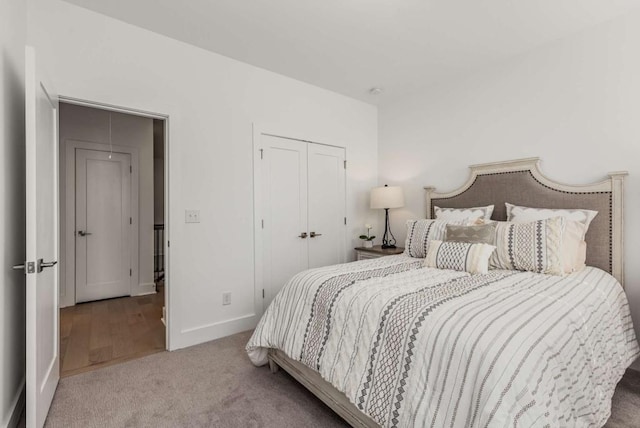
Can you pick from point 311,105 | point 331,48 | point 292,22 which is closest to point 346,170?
point 311,105

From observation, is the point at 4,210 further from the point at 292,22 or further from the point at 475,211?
the point at 475,211

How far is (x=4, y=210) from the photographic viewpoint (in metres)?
1.57

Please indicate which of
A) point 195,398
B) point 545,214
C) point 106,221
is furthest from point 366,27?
point 106,221

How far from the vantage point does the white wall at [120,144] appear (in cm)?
395

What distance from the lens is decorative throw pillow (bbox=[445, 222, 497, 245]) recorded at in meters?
2.36

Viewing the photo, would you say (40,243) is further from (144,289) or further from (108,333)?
(144,289)

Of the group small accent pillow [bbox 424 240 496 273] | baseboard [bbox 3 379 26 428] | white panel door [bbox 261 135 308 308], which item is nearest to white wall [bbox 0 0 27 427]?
baseboard [bbox 3 379 26 428]

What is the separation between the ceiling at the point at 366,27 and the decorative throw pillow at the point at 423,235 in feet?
5.10

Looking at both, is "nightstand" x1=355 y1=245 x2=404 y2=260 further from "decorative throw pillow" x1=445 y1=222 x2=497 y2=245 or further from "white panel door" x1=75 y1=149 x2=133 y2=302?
"white panel door" x1=75 y1=149 x2=133 y2=302

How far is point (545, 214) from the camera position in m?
2.48

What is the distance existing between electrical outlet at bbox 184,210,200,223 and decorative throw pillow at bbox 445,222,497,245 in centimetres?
214

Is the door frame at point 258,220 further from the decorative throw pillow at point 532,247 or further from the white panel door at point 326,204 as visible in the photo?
the decorative throw pillow at point 532,247

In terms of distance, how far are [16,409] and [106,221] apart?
297 centimetres

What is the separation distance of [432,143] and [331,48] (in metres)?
1.59
